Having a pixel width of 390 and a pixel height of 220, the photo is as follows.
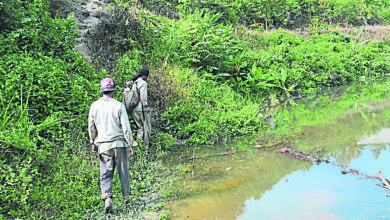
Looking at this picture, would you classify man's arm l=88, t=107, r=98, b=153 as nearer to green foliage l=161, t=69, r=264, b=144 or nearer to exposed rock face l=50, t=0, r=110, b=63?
green foliage l=161, t=69, r=264, b=144

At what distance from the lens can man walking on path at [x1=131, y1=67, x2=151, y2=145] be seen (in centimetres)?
764

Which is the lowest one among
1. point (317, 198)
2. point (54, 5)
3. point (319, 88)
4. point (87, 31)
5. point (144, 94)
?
point (319, 88)

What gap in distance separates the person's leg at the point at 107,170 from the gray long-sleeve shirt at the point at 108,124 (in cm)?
12

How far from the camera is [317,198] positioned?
564 cm

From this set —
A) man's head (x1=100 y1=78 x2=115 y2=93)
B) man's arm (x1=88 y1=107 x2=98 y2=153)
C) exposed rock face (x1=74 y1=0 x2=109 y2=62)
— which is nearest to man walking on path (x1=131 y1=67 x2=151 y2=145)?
man's head (x1=100 y1=78 x2=115 y2=93)

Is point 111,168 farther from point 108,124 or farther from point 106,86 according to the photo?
point 106,86

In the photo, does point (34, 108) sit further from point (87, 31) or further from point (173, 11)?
point (173, 11)

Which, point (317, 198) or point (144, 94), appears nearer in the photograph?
point (317, 198)

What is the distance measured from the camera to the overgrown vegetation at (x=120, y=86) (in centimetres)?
552

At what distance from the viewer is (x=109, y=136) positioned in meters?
5.49

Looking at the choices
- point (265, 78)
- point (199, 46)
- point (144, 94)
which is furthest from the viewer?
point (265, 78)

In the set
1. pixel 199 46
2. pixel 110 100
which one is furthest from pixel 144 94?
pixel 199 46

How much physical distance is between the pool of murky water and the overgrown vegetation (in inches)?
29.2

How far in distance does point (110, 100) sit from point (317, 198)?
11.7 ft
